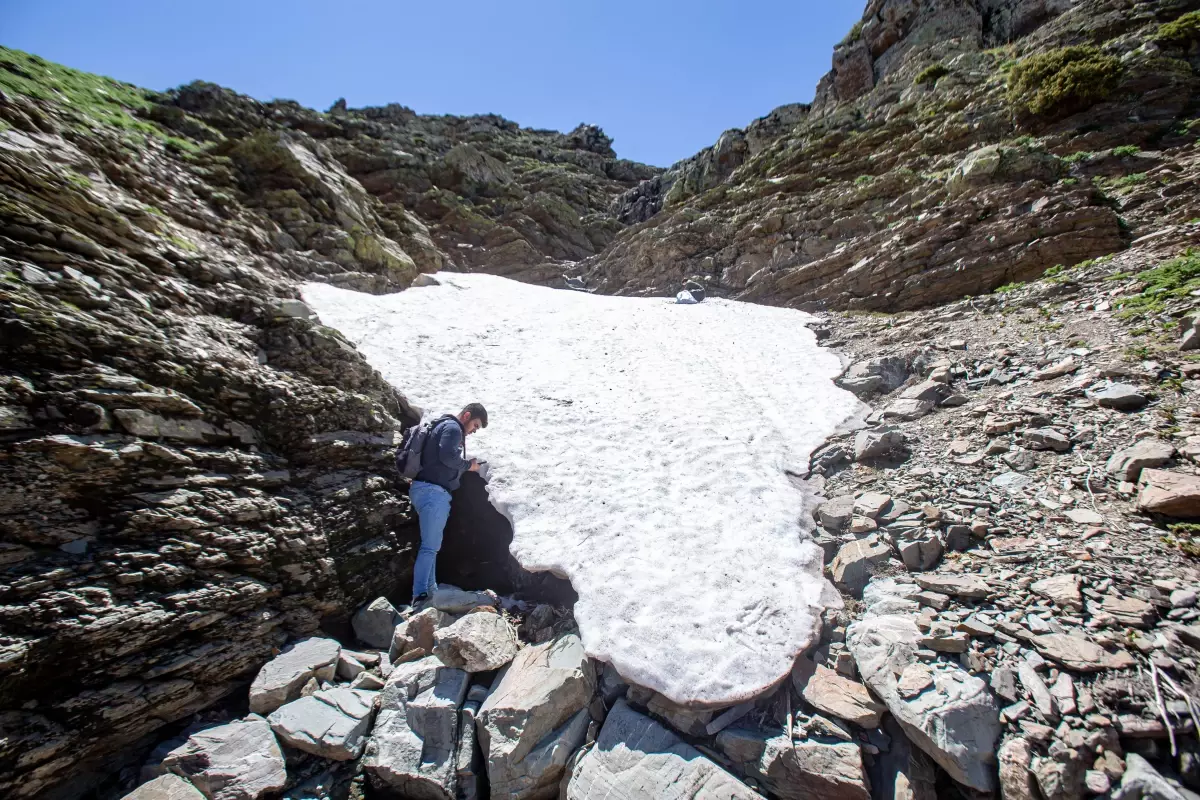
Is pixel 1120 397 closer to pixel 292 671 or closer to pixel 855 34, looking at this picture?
pixel 292 671

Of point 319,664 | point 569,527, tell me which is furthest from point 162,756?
point 569,527

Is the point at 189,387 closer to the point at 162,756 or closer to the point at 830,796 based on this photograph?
the point at 162,756

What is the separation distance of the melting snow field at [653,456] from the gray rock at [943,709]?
0.62 meters

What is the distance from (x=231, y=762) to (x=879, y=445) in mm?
7615

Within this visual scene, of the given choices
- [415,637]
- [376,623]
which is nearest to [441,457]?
[376,623]

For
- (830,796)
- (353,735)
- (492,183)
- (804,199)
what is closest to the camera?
(830,796)

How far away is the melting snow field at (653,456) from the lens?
4234mm

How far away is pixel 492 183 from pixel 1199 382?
33.3 metres

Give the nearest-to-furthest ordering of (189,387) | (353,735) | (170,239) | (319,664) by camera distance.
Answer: (353,735), (319,664), (189,387), (170,239)

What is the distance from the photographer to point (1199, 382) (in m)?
4.78

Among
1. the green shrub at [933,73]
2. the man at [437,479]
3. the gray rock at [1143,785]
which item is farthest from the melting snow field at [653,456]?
the green shrub at [933,73]

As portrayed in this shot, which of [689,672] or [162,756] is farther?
[689,672]

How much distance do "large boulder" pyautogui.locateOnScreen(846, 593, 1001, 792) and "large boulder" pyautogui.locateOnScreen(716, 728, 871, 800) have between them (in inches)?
18.4

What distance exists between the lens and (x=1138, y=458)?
4141mm
